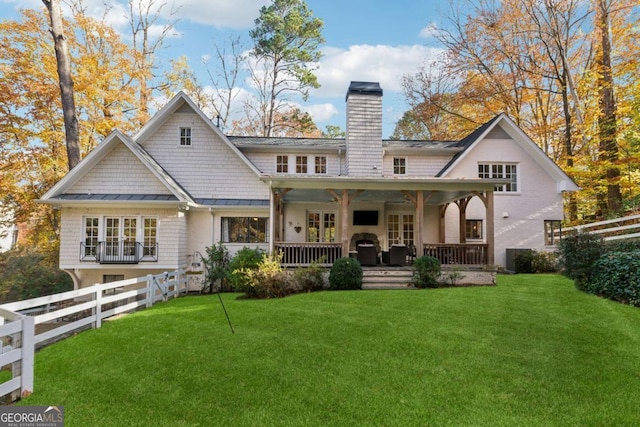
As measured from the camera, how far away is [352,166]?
14.7 m

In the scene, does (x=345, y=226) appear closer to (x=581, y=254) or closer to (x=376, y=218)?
(x=376, y=218)

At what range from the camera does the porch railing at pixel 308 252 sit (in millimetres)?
11781

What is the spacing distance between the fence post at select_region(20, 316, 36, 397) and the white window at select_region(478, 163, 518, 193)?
15.6 m

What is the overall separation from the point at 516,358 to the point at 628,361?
1.33 metres

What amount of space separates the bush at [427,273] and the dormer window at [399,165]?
6.31m

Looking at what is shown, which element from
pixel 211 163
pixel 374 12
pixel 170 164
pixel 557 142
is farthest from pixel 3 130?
pixel 557 142

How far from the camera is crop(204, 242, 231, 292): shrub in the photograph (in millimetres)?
12602

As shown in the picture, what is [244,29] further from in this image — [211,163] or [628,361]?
[628,361]

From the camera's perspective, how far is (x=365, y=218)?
610 inches

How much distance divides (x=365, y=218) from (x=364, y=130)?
3675 millimetres

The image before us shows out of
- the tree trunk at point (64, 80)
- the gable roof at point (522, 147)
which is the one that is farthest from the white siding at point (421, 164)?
the tree trunk at point (64, 80)

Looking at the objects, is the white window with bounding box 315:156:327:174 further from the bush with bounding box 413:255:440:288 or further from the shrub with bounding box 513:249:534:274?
the shrub with bounding box 513:249:534:274

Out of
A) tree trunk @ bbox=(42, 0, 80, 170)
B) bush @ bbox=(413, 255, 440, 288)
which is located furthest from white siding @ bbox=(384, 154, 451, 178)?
tree trunk @ bbox=(42, 0, 80, 170)

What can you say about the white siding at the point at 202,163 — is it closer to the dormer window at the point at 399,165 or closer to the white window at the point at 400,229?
the white window at the point at 400,229
